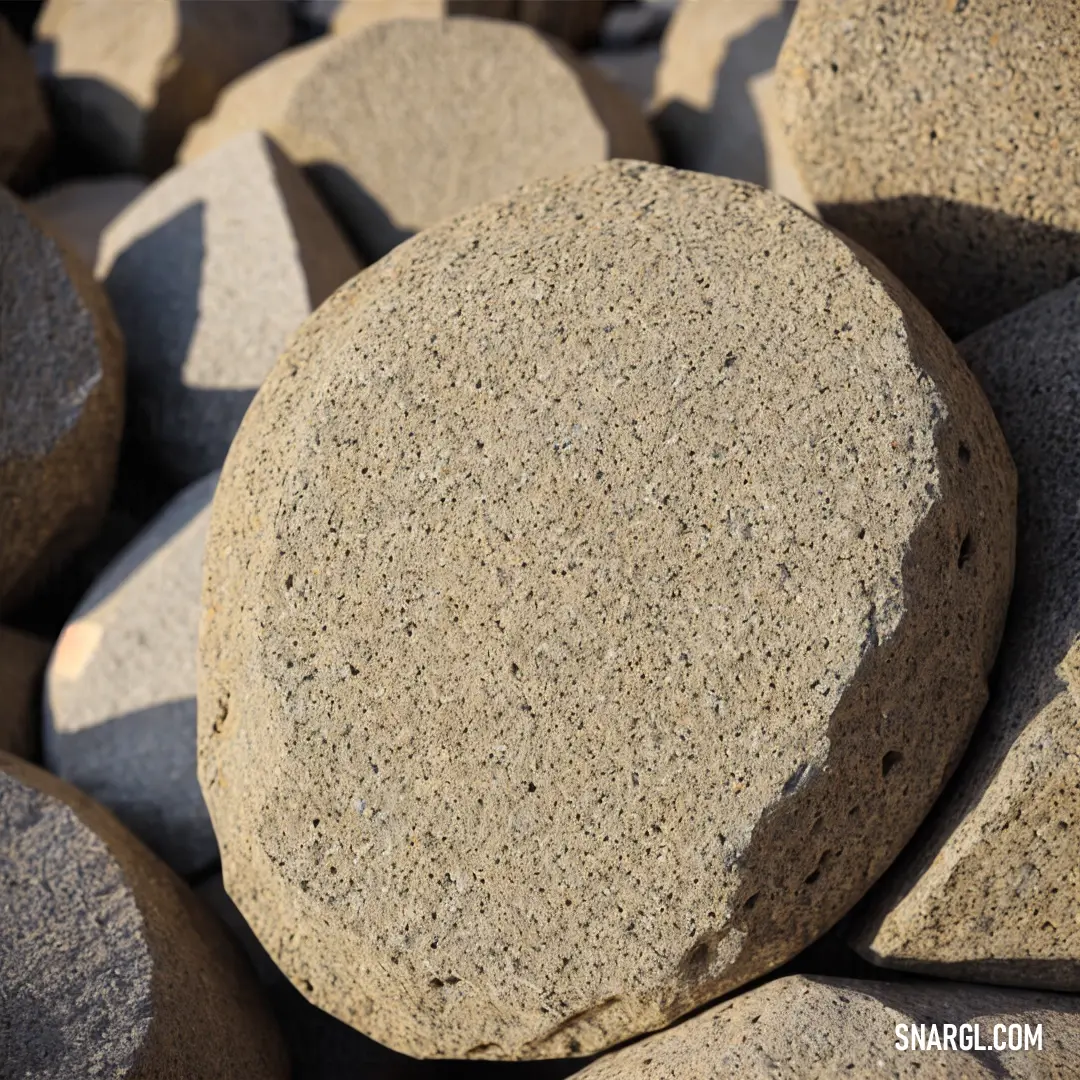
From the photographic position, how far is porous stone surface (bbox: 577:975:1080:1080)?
118 centimetres

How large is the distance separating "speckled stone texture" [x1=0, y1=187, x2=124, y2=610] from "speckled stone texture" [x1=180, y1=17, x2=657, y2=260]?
564 mm

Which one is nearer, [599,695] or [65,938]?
[599,695]

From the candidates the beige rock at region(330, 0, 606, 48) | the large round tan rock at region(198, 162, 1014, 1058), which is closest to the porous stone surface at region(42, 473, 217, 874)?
the large round tan rock at region(198, 162, 1014, 1058)

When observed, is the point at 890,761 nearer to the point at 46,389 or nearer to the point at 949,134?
the point at 949,134

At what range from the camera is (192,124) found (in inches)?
109

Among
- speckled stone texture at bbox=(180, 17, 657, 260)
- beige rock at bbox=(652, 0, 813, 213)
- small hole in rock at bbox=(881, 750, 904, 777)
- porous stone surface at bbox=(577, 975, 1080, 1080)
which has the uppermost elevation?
speckled stone texture at bbox=(180, 17, 657, 260)

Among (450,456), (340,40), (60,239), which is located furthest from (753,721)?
(340,40)

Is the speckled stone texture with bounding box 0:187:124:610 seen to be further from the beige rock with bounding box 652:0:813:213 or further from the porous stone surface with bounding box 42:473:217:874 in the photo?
the beige rock with bounding box 652:0:813:213

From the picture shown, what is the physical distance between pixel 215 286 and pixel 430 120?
543 millimetres

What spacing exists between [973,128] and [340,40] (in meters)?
1.32

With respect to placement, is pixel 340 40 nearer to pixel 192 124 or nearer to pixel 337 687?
pixel 192 124

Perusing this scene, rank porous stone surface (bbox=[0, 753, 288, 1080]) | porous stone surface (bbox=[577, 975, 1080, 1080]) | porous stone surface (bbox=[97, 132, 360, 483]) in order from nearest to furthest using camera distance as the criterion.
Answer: porous stone surface (bbox=[577, 975, 1080, 1080]), porous stone surface (bbox=[0, 753, 288, 1080]), porous stone surface (bbox=[97, 132, 360, 483])

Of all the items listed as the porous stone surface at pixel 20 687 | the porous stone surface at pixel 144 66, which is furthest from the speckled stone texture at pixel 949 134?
the porous stone surface at pixel 144 66

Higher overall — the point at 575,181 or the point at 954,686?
the point at 575,181
